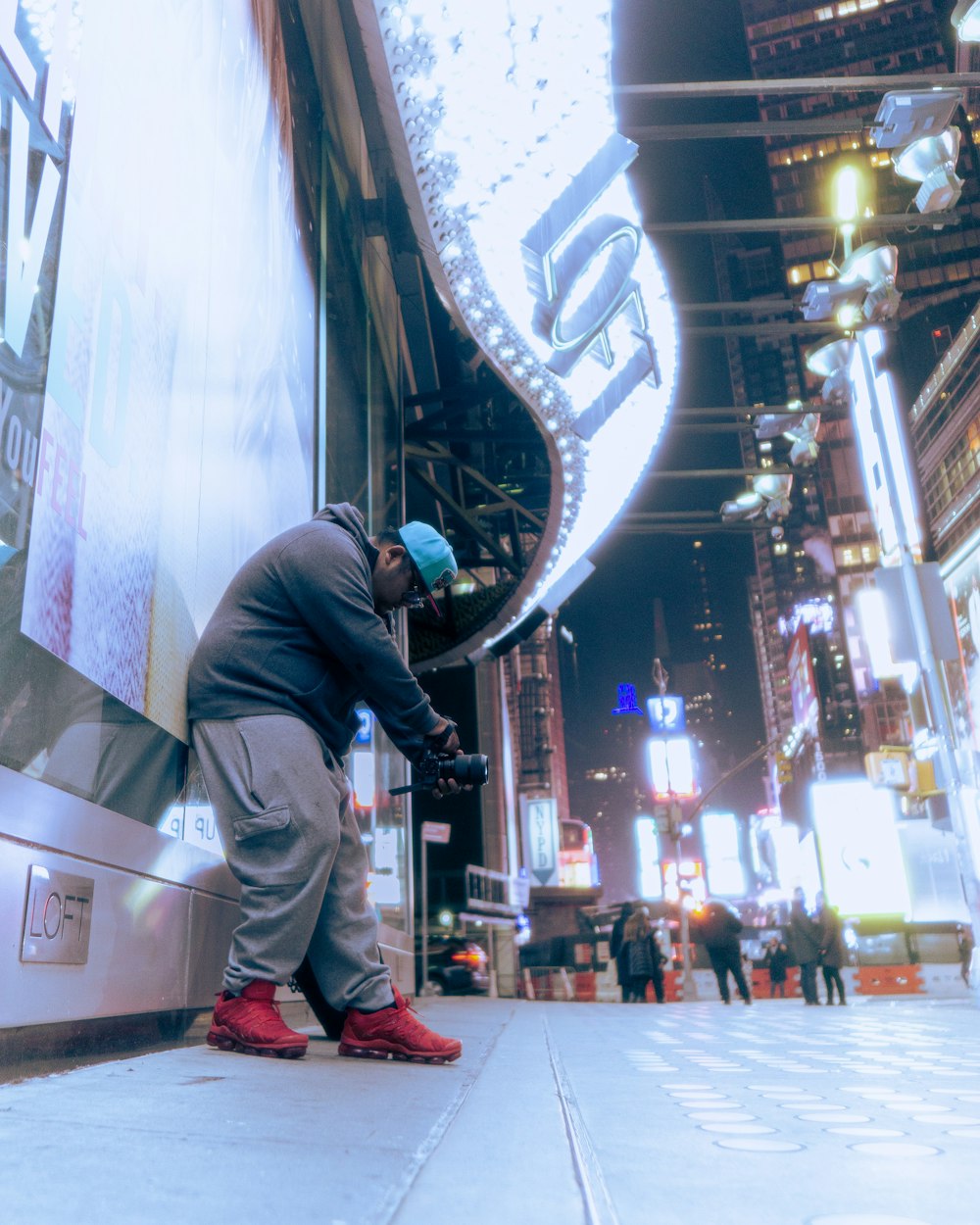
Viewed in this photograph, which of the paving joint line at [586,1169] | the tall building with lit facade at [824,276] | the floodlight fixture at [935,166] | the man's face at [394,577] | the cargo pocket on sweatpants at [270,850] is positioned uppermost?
the tall building with lit facade at [824,276]

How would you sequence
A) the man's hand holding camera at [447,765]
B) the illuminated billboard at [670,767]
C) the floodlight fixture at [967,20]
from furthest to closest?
the illuminated billboard at [670,767] → the floodlight fixture at [967,20] → the man's hand holding camera at [447,765]

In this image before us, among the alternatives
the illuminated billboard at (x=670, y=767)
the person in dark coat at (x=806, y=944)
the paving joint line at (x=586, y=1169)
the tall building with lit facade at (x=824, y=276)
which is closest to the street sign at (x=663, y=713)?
the illuminated billboard at (x=670, y=767)

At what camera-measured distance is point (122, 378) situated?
7.80 feet

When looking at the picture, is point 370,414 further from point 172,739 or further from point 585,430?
point 172,739

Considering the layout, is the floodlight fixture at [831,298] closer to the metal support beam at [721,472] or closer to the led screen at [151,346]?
the metal support beam at [721,472]

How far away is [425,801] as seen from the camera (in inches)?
1121

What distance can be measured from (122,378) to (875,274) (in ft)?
37.3

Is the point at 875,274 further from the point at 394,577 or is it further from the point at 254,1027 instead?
the point at 254,1027

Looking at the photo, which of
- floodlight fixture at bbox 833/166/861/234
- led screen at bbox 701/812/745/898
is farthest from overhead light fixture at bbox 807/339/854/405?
led screen at bbox 701/812/745/898

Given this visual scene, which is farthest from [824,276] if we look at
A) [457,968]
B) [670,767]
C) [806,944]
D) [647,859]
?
[806,944]

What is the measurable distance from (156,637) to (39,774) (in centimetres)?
69

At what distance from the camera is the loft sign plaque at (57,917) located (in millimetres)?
1746

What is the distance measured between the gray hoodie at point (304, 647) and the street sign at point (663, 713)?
98.4 ft

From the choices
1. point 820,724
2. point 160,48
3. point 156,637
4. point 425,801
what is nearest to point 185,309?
point 160,48
